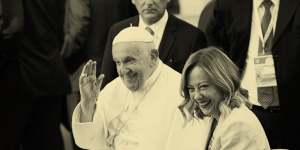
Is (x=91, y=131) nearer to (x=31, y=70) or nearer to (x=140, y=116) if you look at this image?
(x=140, y=116)

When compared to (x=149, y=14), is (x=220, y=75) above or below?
below

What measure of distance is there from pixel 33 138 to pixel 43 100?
0.17 metres

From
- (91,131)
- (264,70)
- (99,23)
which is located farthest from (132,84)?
(99,23)

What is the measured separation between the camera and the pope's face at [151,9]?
3434 mm

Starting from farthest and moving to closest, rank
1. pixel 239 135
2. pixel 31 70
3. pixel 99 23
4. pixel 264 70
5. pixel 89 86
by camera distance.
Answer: pixel 31 70 → pixel 99 23 → pixel 264 70 → pixel 89 86 → pixel 239 135

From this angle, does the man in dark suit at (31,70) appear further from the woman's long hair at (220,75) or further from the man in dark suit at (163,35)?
the woman's long hair at (220,75)

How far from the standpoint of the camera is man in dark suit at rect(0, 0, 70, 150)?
414cm

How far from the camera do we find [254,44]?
364cm

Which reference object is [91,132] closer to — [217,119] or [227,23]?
[217,119]

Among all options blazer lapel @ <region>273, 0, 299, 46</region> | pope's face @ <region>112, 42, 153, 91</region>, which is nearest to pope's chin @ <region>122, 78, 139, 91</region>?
pope's face @ <region>112, 42, 153, 91</region>

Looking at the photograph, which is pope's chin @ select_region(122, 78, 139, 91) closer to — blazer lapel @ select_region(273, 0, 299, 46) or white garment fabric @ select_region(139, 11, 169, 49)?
white garment fabric @ select_region(139, 11, 169, 49)

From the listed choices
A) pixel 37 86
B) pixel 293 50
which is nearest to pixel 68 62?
pixel 37 86

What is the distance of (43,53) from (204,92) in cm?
125

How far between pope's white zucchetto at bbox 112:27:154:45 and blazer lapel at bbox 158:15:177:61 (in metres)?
0.13
